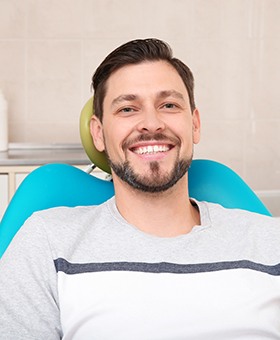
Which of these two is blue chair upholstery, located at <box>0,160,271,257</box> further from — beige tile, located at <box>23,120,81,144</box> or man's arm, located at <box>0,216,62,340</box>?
beige tile, located at <box>23,120,81,144</box>

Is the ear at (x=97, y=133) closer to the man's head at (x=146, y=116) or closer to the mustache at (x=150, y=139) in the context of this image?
the man's head at (x=146, y=116)

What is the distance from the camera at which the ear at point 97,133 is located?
1543mm

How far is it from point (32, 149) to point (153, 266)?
1630mm

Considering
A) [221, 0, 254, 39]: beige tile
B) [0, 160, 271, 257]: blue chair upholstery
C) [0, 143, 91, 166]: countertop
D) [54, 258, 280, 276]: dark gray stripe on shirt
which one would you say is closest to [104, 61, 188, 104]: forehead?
[0, 160, 271, 257]: blue chair upholstery

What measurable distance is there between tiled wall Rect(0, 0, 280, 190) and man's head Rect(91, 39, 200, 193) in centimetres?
143

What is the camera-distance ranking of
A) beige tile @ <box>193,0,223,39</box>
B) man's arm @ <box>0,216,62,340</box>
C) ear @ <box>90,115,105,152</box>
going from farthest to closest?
beige tile @ <box>193,0,223,39</box> → ear @ <box>90,115,105,152</box> → man's arm @ <box>0,216,62,340</box>

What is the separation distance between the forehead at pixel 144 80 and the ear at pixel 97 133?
0.07m

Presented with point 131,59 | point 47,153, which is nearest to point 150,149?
point 131,59

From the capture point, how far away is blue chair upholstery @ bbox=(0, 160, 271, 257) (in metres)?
1.47

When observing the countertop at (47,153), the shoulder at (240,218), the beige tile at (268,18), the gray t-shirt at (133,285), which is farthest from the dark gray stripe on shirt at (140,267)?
the beige tile at (268,18)

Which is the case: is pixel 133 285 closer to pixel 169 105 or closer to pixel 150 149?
pixel 150 149

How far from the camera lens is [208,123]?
3039mm

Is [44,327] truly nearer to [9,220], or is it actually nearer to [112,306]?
[112,306]

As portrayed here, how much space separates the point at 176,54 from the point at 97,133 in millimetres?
1520
